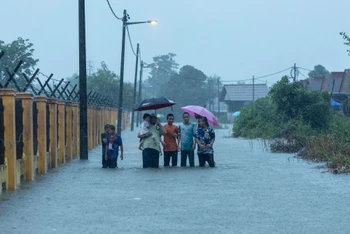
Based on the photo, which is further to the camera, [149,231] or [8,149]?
[8,149]


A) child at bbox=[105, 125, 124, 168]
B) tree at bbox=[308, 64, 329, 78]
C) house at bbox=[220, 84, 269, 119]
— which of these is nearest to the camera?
child at bbox=[105, 125, 124, 168]

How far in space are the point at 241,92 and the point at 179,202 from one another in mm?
99232

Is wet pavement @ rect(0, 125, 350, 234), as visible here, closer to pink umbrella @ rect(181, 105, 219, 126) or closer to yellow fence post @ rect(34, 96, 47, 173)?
yellow fence post @ rect(34, 96, 47, 173)

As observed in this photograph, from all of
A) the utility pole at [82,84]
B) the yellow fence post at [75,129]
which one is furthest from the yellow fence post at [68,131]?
the yellow fence post at [75,129]

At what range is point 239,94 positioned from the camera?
11094 centimetres

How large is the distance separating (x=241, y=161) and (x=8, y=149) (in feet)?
36.5

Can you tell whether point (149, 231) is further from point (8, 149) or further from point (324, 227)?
point (8, 149)

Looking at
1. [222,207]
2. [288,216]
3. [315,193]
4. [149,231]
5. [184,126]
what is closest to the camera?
[149,231]

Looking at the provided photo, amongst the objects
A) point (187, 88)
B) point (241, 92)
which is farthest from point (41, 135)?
point (187, 88)

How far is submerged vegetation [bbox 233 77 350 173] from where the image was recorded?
24.2 metres

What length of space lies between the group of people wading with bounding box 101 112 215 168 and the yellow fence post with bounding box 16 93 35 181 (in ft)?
11.4

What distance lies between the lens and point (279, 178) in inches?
706

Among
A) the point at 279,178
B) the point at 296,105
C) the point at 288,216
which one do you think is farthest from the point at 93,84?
the point at 288,216

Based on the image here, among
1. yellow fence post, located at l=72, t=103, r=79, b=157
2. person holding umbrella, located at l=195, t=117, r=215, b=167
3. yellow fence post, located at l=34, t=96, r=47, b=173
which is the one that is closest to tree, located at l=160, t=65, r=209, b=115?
yellow fence post, located at l=72, t=103, r=79, b=157
